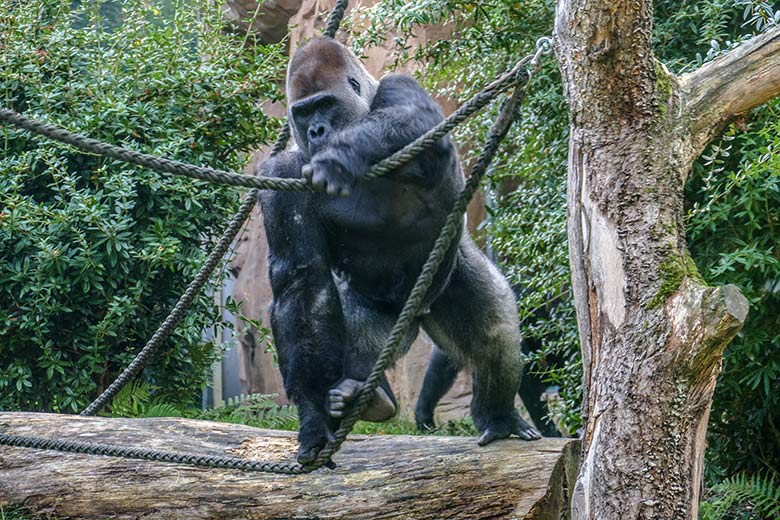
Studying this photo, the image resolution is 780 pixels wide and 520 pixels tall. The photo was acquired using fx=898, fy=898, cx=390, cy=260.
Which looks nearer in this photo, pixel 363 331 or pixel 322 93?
pixel 322 93

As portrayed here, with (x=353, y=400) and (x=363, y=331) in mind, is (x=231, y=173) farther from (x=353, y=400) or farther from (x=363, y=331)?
(x=363, y=331)

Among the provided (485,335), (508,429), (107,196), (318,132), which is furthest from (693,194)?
(107,196)

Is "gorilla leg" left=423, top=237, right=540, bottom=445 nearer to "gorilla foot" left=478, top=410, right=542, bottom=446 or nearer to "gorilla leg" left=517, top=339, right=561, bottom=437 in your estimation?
"gorilla foot" left=478, top=410, right=542, bottom=446

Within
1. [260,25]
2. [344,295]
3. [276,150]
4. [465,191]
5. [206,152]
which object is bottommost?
[344,295]

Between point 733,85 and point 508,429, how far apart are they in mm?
1379

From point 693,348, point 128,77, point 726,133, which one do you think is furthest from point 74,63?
point 693,348

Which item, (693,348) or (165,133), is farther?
(165,133)

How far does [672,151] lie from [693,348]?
0.56 meters

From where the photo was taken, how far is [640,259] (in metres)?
2.38

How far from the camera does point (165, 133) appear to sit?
4.75 m

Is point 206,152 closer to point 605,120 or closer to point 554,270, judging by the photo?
point 554,270

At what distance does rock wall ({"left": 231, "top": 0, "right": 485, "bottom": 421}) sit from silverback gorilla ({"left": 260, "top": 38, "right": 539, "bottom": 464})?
2754 millimetres

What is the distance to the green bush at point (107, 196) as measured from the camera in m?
4.42

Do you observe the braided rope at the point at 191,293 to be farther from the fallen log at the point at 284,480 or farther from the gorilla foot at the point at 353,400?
the gorilla foot at the point at 353,400
